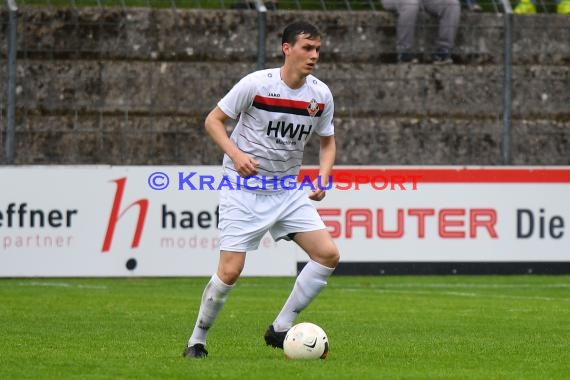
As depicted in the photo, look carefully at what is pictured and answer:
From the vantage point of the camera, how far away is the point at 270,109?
9.09m

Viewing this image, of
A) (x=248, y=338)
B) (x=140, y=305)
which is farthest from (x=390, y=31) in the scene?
(x=248, y=338)

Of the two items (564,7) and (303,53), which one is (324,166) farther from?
(564,7)

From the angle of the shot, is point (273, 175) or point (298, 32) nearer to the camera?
point (298, 32)

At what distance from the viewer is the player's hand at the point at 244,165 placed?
8.59 meters

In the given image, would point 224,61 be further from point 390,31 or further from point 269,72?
point 269,72

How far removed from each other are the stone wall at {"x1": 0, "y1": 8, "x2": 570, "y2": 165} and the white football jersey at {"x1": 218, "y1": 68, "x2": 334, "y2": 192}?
31.2 ft

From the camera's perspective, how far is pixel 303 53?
8.98 meters

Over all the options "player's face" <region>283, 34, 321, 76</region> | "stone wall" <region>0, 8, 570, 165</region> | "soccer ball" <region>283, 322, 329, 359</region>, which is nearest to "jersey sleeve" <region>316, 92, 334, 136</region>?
"player's face" <region>283, 34, 321, 76</region>

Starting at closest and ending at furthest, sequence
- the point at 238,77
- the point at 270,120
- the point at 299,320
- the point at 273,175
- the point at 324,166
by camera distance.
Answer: the point at 270,120 → the point at 273,175 → the point at 324,166 → the point at 299,320 → the point at 238,77

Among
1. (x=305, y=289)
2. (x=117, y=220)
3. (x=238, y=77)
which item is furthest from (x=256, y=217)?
(x=238, y=77)

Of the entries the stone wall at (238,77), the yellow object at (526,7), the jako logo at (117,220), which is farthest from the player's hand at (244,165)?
the yellow object at (526,7)

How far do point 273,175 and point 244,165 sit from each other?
2.13 feet

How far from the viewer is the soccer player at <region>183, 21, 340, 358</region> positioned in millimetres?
8984

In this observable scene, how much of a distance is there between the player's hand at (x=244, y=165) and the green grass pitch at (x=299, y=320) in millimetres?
1160
